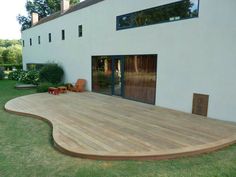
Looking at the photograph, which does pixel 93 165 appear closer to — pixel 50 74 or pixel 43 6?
pixel 50 74

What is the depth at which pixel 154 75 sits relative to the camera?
7742 millimetres

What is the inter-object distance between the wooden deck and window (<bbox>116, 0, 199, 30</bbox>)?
10.1 ft

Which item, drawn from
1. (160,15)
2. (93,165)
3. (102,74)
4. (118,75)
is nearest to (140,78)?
(118,75)

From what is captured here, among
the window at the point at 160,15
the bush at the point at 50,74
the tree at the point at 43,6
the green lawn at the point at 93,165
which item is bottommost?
the green lawn at the point at 93,165

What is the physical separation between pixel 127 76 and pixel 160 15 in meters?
2.81

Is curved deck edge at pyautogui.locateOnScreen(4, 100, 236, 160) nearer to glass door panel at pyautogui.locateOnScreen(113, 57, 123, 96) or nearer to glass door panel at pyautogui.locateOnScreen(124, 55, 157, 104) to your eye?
glass door panel at pyautogui.locateOnScreen(124, 55, 157, 104)

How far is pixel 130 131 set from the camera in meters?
4.87

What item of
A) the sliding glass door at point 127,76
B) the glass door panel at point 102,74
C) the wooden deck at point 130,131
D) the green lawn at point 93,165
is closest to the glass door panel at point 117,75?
the sliding glass door at point 127,76

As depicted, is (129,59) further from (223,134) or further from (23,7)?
(23,7)

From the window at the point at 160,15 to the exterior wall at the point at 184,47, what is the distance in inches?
6.6

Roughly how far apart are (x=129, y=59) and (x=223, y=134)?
505 centimetres

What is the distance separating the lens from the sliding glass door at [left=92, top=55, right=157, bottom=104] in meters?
7.95

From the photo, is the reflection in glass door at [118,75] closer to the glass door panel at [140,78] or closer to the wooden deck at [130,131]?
the glass door panel at [140,78]

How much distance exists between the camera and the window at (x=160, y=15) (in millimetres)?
6397
